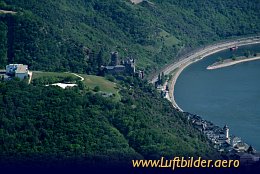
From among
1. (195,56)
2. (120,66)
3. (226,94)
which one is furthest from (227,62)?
(120,66)

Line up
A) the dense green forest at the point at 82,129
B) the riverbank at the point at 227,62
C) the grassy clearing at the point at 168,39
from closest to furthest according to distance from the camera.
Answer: the dense green forest at the point at 82,129, the riverbank at the point at 227,62, the grassy clearing at the point at 168,39

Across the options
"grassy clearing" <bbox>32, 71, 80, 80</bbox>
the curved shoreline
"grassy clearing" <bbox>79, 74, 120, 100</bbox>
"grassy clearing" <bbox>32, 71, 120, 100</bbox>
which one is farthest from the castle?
"grassy clearing" <bbox>32, 71, 80, 80</bbox>

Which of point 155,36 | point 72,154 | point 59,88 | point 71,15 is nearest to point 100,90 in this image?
point 59,88

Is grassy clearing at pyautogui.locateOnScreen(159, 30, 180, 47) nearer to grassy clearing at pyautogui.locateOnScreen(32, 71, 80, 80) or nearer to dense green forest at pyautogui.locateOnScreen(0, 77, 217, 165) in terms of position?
grassy clearing at pyautogui.locateOnScreen(32, 71, 80, 80)

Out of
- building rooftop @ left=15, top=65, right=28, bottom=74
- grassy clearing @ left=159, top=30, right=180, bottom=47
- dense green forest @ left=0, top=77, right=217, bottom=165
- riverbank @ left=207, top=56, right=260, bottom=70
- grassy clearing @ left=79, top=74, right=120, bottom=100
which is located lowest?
dense green forest @ left=0, top=77, right=217, bottom=165

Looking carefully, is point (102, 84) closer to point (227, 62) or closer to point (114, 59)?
point (114, 59)

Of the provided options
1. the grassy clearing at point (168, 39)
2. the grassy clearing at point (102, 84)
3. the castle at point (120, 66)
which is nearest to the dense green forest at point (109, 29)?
the grassy clearing at point (168, 39)

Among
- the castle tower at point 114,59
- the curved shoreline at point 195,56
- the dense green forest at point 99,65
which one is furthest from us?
the curved shoreline at point 195,56

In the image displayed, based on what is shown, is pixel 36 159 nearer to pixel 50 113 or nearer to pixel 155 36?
pixel 50 113

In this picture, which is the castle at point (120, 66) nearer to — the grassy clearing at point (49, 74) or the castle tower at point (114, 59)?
the castle tower at point (114, 59)
